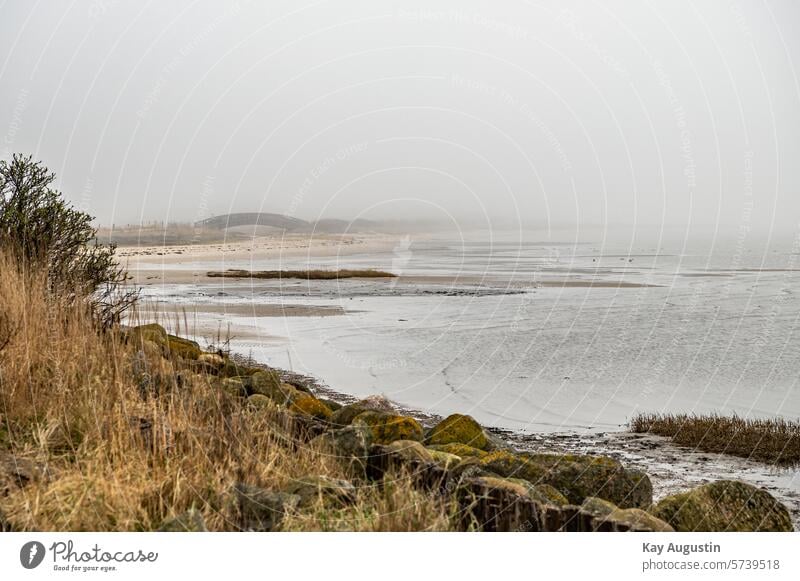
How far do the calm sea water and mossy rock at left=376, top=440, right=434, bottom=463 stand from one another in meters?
6.10

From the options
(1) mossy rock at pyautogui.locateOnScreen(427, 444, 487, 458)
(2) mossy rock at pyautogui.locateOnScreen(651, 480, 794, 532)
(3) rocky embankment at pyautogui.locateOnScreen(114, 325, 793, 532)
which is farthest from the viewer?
(1) mossy rock at pyautogui.locateOnScreen(427, 444, 487, 458)

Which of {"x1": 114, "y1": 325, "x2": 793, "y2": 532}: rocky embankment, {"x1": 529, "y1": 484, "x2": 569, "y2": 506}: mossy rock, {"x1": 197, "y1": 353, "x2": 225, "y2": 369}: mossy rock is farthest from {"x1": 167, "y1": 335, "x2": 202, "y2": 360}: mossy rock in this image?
{"x1": 529, "y1": 484, "x2": 569, "y2": 506}: mossy rock

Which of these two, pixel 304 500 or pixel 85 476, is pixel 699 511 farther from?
pixel 85 476

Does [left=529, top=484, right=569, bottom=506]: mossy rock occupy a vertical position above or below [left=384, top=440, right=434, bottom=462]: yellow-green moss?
below

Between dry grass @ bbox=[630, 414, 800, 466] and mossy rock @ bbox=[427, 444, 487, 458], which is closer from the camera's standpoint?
mossy rock @ bbox=[427, 444, 487, 458]

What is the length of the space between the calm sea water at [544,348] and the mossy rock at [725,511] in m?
6.04

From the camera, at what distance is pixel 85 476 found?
5.88 meters

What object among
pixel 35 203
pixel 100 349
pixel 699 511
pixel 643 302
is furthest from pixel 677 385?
pixel 643 302

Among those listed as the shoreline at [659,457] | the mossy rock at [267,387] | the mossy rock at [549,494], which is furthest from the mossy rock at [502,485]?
the mossy rock at [267,387]

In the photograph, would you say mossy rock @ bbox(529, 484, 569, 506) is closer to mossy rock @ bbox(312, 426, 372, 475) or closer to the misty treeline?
mossy rock @ bbox(312, 426, 372, 475)

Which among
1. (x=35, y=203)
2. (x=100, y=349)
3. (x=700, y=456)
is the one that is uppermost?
(x=35, y=203)

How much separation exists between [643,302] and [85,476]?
30.6 m

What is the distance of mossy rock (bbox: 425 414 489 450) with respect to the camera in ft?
30.5

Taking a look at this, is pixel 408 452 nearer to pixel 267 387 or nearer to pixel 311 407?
pixel 311 407
